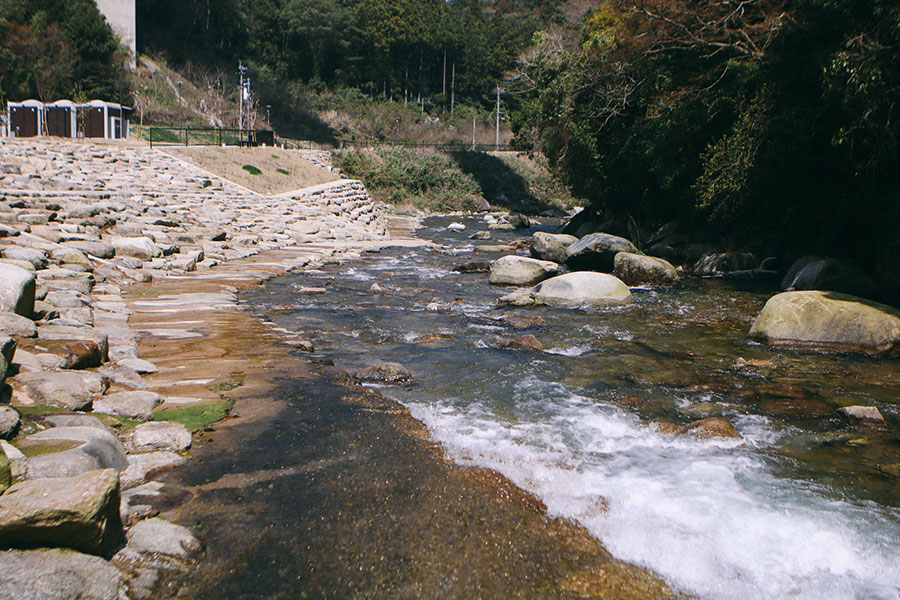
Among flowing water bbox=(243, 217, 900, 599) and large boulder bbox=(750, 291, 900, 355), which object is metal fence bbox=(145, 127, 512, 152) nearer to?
flowing water bbox=(243, 217, 900, 599)

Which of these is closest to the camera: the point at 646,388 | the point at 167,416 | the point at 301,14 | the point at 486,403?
the point at 167,416

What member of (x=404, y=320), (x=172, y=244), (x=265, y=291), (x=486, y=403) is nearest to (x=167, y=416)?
(x=486, y=403)

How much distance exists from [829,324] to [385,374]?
5.58 metres

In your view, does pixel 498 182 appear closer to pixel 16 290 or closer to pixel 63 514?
pixel 16 290

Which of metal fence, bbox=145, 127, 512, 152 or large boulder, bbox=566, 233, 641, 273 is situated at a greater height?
metal fence, bbox=145, 127, 512, 152

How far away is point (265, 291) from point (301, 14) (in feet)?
184

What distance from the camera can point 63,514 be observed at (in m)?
2.85

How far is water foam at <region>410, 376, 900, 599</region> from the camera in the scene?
3.48m

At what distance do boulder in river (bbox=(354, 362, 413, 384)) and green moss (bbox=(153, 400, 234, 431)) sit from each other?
1.50 metres

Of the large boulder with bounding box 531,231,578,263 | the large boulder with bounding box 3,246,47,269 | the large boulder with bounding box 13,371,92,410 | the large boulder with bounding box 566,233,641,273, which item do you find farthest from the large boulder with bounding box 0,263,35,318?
the large boulder with bounding box 531,231,578,263

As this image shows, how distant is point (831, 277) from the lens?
10.8 meters

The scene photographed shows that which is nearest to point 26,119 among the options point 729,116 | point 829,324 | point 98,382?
point 729,116

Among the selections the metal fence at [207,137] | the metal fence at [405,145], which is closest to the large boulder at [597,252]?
the metal fence at [207,137]

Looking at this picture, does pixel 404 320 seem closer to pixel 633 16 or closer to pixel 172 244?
pixel 172 244
